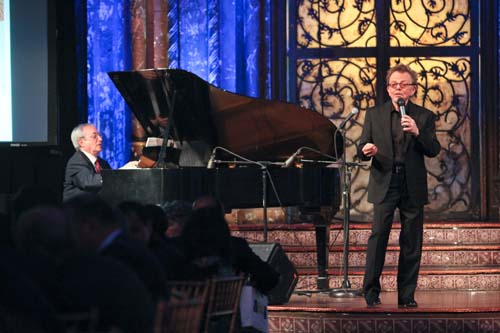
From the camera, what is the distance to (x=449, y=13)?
11352mm

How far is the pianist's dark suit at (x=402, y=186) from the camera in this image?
7.56 m

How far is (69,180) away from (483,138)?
442cm

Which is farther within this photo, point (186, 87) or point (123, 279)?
point (186, 87)

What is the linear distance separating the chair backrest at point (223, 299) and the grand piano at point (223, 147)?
274 cm

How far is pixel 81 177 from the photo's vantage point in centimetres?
862

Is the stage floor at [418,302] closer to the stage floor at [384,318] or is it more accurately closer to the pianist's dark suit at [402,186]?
the stage floor at [384,318]

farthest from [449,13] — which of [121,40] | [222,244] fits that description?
[222,244]

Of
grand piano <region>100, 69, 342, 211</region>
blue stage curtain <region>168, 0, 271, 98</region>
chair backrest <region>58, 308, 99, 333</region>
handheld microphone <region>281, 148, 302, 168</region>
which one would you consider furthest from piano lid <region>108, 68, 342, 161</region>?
chair backrest <region>58, 308, 99, 333</region>

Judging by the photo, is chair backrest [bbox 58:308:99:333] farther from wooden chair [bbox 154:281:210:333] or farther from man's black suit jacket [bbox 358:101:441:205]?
man's black suit jacket [bbox 358:101:441:205]

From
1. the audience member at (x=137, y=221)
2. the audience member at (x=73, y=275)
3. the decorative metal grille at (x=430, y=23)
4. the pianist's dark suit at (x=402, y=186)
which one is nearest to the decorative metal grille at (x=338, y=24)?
the decorative metal grille at (x=430, y=23)

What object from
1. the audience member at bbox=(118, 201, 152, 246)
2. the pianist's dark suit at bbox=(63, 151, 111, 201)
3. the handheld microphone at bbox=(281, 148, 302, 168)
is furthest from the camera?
the pianist's dark suit at bbox=(63, 151, 111, 201)

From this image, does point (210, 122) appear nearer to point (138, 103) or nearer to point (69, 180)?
point (138, 103)

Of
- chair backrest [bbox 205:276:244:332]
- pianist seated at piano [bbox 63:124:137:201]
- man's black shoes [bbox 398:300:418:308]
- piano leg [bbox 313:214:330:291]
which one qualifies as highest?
pianist seated at piano [bbox 63:124:137:201]

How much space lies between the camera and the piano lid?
26.7ft
